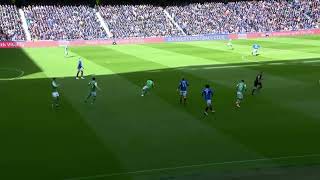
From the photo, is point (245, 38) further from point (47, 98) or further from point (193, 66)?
point (47, 98)

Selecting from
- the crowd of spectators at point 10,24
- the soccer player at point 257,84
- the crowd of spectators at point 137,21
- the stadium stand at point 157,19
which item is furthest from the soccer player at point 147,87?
the crowd of spectators at point 137,21

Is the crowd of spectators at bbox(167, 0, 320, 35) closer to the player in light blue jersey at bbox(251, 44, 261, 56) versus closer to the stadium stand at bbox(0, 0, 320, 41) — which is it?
the stadium stand at bbox(0, 0, 320, 41)

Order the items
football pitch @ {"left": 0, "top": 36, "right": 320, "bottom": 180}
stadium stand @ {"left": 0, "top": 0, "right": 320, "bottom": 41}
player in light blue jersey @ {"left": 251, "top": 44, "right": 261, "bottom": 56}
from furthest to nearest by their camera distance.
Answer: stadium stand @ {"left": 0, "top": 0, "right": 320, "bottom": 41} → player in light blue jersey @ {"left": 251, "top": 44, "right": 261, "bottom": 56} → football pitch @ {"left": 0, "top": 36, "right": 320, "bottom": 180}

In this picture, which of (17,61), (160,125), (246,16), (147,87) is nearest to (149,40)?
(246,16)

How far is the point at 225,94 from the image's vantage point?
3306cm

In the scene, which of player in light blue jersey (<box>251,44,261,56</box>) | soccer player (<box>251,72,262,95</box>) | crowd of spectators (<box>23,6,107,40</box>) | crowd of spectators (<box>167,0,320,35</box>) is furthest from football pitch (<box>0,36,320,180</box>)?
crowd of spectators (<box>167,0,320,35</box>)

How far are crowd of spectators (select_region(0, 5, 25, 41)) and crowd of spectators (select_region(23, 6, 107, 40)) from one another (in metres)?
1.58

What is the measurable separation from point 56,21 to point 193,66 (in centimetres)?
3641

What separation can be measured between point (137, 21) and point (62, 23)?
1251cm

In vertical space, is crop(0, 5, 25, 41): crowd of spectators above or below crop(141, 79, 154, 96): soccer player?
above

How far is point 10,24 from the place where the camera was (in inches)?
2835

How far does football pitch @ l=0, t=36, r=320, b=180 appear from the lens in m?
19.4

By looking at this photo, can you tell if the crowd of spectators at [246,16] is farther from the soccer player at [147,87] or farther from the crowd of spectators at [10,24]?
the soccer player at [147,87]

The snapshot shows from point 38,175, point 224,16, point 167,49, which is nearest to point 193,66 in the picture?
point 167,49
